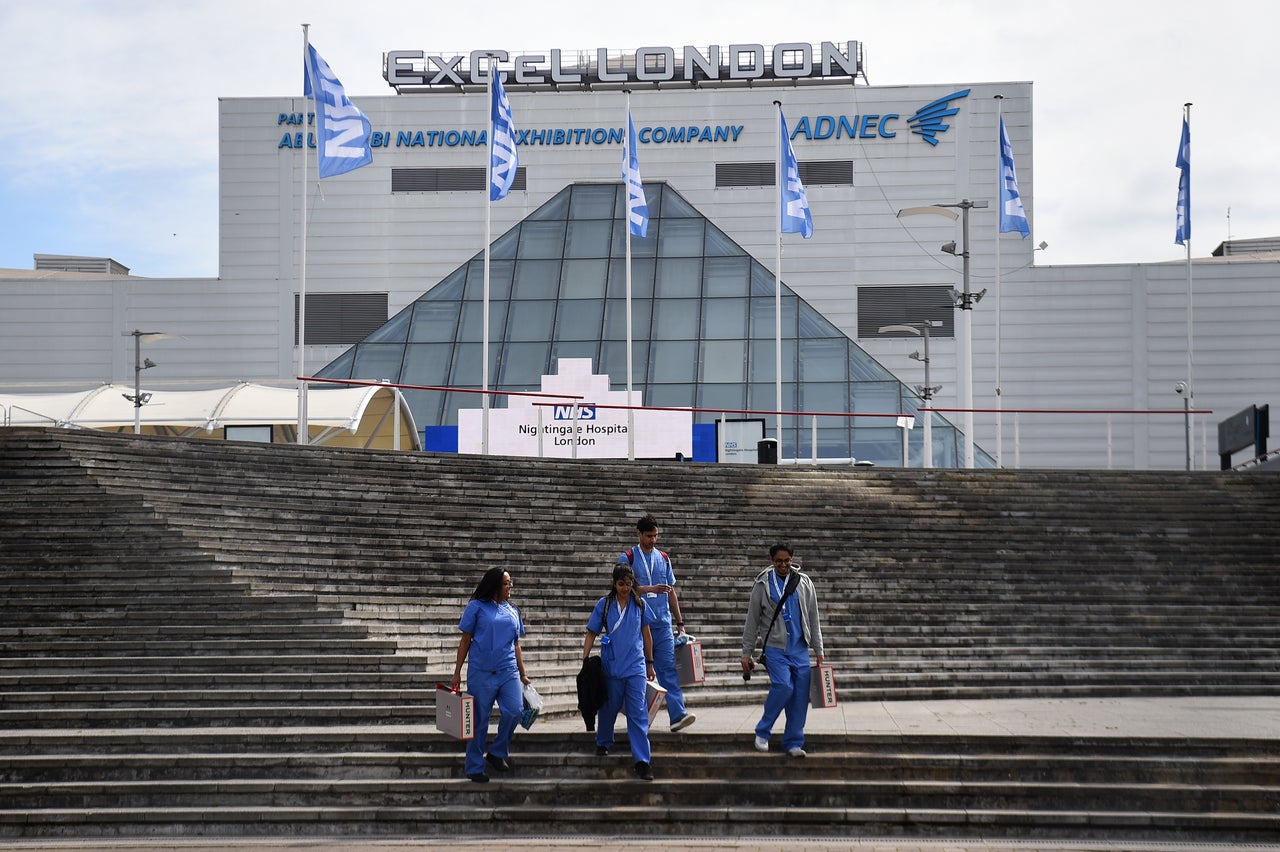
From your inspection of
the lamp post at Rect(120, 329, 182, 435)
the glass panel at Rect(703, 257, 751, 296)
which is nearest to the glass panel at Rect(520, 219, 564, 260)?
the glass panel at Rect(703, 257, 751, 296)

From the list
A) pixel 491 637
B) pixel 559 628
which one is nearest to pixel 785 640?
pixel 491 637

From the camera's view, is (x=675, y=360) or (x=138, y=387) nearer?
(x=138, y=387)

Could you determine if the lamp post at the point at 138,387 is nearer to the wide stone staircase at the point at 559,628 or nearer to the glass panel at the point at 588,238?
the wide stone staircase at the point at 559,628

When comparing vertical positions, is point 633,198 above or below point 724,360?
above

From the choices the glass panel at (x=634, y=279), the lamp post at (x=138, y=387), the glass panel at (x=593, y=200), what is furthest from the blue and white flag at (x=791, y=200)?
the glass panel at (x=593, y=200)

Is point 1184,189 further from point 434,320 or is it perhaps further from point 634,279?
point 434,320

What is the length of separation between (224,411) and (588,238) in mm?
12982

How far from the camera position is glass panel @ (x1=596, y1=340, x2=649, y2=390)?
110 ft

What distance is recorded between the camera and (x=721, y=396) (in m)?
32.5

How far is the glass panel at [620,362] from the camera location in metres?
33.4

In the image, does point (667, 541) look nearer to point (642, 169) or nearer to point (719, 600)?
point (719, 600)

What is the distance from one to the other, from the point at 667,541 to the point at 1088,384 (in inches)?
966

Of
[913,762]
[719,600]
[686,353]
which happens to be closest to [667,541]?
[719,600]

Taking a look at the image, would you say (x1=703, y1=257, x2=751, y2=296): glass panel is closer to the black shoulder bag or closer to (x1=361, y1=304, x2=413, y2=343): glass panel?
(x1=361, y1=304, x2=413, y2=343): glass panel
